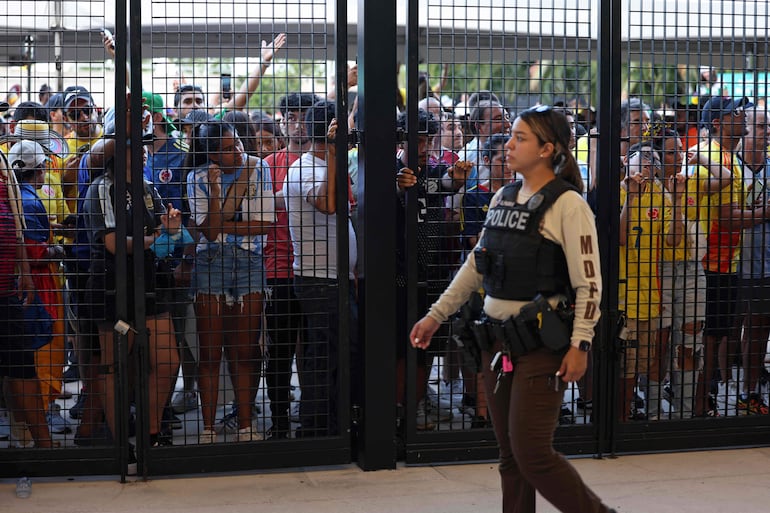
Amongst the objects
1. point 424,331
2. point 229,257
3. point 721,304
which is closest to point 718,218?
point 721,304

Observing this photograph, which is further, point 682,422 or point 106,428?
point 682,422

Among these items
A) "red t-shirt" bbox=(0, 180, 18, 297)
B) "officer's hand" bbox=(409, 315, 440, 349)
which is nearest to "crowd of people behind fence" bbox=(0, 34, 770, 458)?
"red t-shirt" bbox=(0, 180, 18, 297)

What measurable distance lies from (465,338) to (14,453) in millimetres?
2484

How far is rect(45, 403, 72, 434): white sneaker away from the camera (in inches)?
207

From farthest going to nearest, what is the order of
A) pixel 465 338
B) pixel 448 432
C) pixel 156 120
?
pixel 156 120 → pixel 448 432 → pixel 465 338

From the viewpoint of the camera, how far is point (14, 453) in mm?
4902

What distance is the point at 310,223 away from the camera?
5176 mm

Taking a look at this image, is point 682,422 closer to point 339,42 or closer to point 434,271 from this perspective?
point 434,271

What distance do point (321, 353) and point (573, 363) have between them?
204 centimetres

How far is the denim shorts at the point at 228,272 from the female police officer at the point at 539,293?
169cm

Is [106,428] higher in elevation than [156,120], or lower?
lower

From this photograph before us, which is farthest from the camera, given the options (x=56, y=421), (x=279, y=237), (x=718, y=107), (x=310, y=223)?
(x=56, y=421)

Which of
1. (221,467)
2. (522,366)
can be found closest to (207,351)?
(221,467)

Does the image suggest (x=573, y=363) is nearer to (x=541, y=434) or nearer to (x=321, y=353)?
(x=541, y=434)
